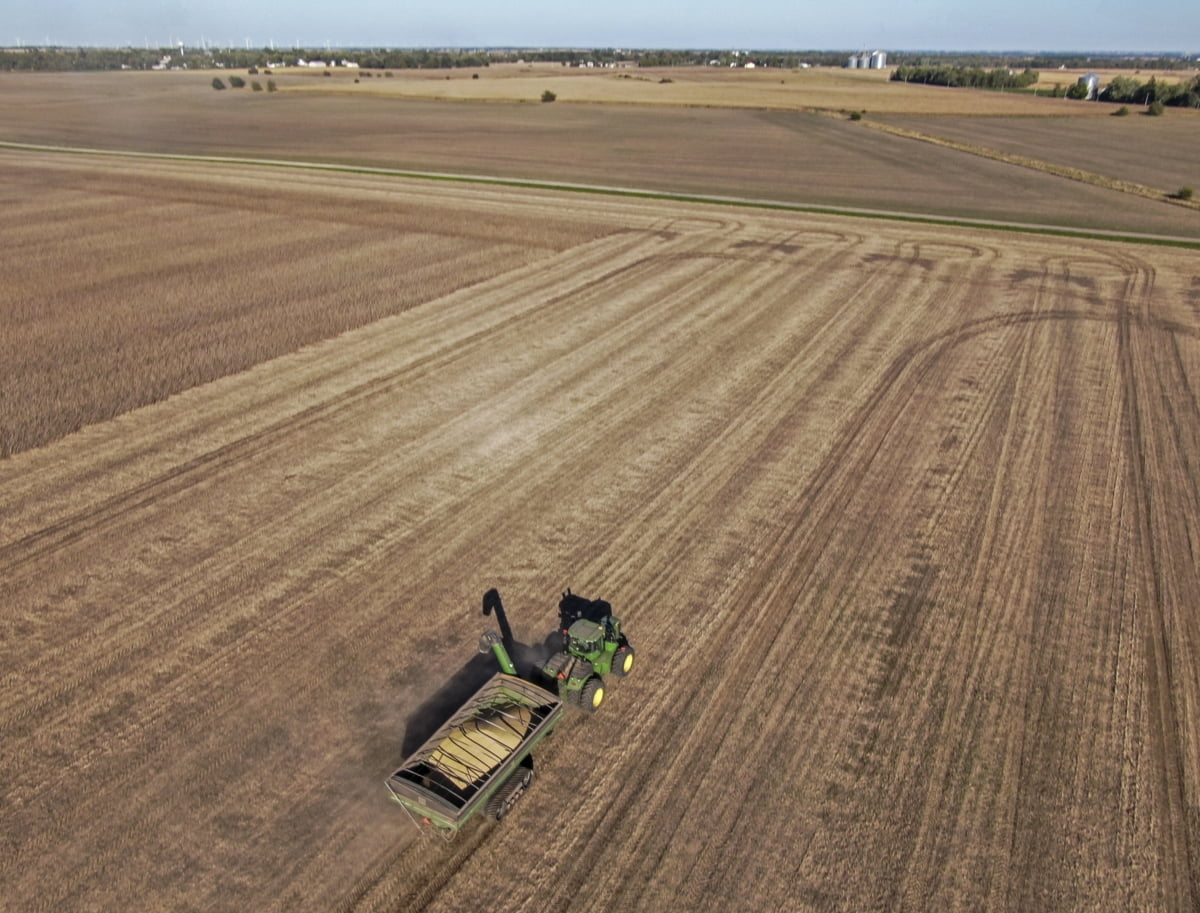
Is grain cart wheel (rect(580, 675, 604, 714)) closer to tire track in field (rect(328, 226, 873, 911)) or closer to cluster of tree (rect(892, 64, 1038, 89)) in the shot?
tire track in field (rect(328, 226, 873, 911))

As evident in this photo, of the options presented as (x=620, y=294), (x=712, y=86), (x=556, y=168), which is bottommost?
(x=620, y=294)

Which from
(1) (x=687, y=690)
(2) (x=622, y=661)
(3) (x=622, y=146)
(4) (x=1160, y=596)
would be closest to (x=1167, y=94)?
(3) (x=622, y=146)

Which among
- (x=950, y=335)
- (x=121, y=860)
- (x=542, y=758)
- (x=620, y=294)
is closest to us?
(x=121, y=860)

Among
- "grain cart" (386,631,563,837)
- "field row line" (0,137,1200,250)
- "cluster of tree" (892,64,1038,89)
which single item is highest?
"cluster of tree" (892,64,1038,89)

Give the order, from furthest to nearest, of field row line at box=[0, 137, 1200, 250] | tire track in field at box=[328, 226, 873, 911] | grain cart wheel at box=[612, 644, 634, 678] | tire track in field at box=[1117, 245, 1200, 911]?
field row line at box=[0, 137, 1200, 250] < grain cart wheel at box=[612, 644, 634, 678] < tire track in field at box=[328, 226, 873, 911] < tire track in field at box=[1117, 245, 1200, 911]

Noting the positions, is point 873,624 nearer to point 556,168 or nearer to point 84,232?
point 84,232

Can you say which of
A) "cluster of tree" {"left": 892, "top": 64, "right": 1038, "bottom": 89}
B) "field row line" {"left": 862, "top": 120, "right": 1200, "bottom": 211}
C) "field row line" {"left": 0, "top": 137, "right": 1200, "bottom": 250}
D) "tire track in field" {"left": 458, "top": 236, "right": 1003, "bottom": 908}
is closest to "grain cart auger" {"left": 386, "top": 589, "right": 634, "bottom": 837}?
"tire track in field" {"left": 458, "top": 236, "right": 1003, "bottom": 908}

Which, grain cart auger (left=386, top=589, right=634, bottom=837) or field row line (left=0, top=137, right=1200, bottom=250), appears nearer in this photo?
grain cart auger (left=386, top=589, right=634, bottom=837)

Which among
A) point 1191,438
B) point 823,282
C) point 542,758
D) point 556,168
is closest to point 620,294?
point 823,282
